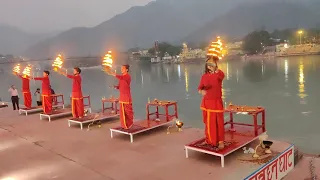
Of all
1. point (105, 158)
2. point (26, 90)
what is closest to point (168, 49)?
point (26, 90)

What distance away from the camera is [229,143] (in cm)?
584

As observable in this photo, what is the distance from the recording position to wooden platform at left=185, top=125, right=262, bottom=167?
5.41m

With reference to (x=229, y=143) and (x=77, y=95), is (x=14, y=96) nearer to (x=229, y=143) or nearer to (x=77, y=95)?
(x=77, y=95)

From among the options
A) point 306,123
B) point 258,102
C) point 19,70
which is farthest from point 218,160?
point 258,102

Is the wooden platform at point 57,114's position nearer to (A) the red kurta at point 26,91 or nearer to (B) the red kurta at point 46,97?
(B) the red kurta at point 46,97

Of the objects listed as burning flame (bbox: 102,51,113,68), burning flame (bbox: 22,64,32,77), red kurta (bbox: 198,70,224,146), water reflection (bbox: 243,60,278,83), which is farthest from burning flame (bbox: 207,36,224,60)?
water reflection (bbox: 243,60,278,83)

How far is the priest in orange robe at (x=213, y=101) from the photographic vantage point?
552 cm

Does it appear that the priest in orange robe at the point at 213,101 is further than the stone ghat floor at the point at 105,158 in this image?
Answer: Yes

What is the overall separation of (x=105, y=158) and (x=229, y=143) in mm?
2297

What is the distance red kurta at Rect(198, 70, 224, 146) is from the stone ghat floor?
0.45 metres

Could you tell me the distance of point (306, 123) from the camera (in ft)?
37.2

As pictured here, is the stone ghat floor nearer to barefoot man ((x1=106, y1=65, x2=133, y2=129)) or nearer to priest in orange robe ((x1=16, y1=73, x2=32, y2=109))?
barefoot man ((x1=106, y1=65, x2=133, y2=129))

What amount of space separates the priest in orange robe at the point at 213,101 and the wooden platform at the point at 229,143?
16cm

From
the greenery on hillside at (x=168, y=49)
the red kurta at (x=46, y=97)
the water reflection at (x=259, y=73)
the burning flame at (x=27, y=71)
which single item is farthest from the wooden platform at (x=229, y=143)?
the greenery on hillside at (x=168, y=49)
